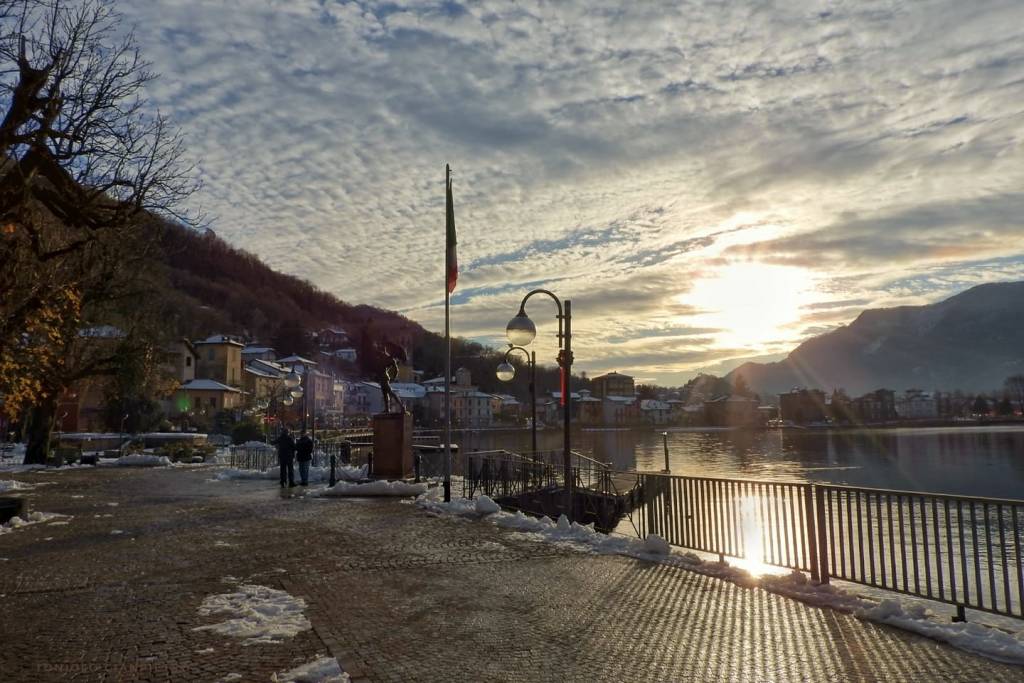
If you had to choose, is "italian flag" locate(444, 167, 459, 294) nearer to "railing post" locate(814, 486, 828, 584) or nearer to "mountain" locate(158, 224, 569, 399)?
"railing post" locate(814, 486, 828, 584)

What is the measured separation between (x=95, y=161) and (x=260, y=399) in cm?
7235

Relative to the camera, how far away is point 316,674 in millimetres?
5480

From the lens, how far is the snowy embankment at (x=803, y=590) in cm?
611

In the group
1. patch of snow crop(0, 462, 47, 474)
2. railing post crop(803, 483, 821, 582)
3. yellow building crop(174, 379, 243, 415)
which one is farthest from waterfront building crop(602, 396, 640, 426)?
railing post crop(803, 483, 821, 582)

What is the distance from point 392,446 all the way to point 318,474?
11.3ft

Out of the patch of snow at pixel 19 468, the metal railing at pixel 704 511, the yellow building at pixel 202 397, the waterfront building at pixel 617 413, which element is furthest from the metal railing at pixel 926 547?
the waterfront building at pixel 617 413

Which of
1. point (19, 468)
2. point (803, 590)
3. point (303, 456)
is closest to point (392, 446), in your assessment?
point (303, 456)

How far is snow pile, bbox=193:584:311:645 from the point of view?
6617mm

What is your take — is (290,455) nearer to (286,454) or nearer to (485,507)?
(286,454)

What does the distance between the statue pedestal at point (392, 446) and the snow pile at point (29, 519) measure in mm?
9253

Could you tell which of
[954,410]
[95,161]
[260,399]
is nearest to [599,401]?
[954,410]

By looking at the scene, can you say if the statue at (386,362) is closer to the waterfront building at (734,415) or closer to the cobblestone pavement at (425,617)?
the cobblestone pavement at (425,617)

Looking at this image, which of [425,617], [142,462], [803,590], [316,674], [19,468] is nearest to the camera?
[316,674]

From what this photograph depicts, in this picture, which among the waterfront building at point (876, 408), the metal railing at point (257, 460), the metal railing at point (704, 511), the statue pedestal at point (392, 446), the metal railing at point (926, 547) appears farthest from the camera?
the waterfront building at point (876, 408)
